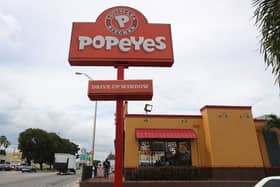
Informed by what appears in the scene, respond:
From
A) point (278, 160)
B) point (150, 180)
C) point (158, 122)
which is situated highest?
point (158, 122)

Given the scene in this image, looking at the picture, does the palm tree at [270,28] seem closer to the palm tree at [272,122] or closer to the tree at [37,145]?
the palm tree at [272,122]

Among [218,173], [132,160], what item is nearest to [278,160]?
[218,173]

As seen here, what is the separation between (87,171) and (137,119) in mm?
5047

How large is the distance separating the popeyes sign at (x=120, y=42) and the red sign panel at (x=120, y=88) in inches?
40.6

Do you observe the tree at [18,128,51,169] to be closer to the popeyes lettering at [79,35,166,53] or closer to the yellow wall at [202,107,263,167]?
the yellow wall at [202,107,263,167]

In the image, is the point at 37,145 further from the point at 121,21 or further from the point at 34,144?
the point at 121,21

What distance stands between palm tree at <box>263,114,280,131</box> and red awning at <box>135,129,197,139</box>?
5.07 metres

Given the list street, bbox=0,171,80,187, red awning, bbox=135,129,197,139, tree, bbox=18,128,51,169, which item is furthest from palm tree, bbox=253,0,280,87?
tree, bbox=18,128,51,169

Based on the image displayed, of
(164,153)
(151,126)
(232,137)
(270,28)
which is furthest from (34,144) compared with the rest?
(270,28)

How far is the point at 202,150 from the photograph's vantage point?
18.5m

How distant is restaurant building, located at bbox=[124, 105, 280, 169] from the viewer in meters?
17.5

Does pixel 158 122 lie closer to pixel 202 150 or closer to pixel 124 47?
pixel 202 150

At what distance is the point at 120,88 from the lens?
891 centimetres

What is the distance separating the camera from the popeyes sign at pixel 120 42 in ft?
31.4
